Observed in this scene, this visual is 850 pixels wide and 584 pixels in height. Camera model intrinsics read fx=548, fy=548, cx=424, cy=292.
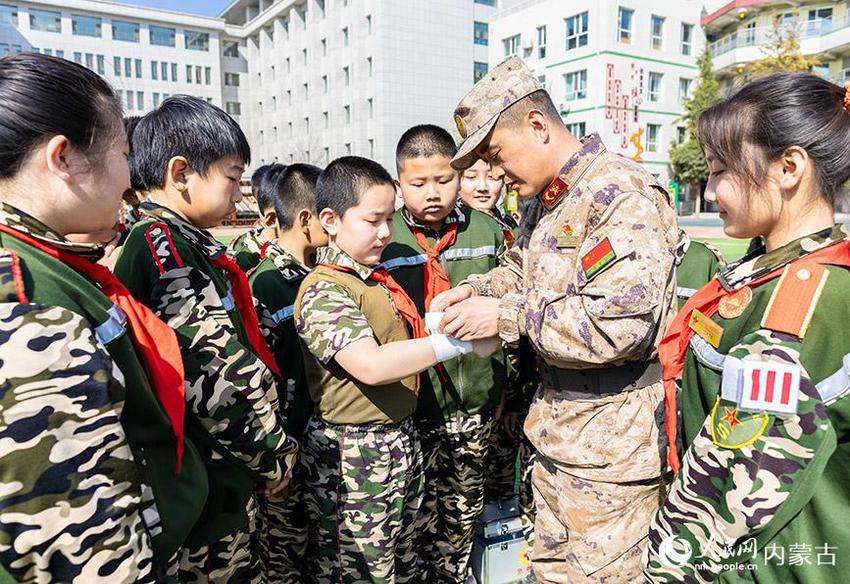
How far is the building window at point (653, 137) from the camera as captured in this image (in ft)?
106

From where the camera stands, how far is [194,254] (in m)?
1.85

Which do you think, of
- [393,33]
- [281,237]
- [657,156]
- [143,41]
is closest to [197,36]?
[143,41]

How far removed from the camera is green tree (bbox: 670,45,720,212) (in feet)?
102

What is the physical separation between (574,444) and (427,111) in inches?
1412

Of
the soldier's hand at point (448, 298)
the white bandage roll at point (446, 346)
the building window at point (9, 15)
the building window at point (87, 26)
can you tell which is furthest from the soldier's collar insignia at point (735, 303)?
the building window at point (9, 15)

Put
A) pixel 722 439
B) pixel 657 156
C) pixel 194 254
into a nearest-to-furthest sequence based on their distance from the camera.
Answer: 1. pixel 722 439
2. pixel 194 254
3. pixel 657 156

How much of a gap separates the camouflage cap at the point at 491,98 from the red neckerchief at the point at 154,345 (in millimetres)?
1350

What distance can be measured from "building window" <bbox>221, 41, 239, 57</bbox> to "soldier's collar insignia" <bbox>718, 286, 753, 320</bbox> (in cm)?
5359

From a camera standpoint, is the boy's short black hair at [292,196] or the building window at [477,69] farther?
the building window at [477,69]

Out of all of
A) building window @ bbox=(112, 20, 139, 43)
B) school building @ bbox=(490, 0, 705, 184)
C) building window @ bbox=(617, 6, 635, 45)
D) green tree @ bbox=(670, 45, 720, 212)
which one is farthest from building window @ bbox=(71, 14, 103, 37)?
green tree @ bbox=(670, 45, 720, 212)

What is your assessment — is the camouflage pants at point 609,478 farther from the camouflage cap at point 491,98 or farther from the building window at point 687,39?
the building window at point 687,39

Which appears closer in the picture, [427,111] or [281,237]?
[281,237]

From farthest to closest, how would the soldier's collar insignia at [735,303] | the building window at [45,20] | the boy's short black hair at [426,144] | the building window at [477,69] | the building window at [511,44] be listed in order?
the building window at [45,20]
the building window at [477,69]
the building window at [511,44]
the boy's short black hair at [426,144]
the soldier's collar insignia at [735,303]

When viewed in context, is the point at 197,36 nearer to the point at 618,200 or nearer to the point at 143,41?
the point at 143,41
